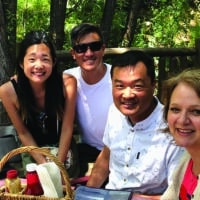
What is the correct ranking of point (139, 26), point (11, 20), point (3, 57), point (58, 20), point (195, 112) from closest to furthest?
1. point (195, 112)
2. point (3, 57)
3. point (11, 20)
4. point (58, 20)
5. point (139, 26)

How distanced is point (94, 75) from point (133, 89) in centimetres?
79

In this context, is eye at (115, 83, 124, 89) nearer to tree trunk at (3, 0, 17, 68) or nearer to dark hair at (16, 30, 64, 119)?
dark hair at (16, 30, 64, 119)

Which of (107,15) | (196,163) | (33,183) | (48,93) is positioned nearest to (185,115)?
(196,163)

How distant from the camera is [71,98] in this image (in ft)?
9.35

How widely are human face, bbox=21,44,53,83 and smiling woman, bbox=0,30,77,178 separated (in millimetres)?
11

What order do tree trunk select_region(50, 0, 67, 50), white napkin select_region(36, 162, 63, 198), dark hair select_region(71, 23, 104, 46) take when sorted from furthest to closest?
1. tree trunk select_region(50, 0, 67, 50)
2. dark hair select_region(71, 23, 104, 46)
3. white napkin select_region(36, 162, 63, 198)

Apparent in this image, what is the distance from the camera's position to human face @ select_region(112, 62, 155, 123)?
6.84ft

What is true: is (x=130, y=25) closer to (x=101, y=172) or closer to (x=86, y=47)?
(x=86, y=47)

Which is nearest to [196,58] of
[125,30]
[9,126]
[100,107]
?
[100,107]

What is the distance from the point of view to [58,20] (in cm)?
544

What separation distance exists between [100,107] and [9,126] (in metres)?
0.72

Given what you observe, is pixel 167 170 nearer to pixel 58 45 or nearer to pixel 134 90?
pixel 134 90

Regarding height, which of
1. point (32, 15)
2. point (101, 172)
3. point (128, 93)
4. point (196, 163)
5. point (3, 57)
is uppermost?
point (32, 15)

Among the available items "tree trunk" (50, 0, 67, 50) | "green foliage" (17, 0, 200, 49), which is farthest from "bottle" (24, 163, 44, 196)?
"green foliage" (17, 0, 200, 49)
